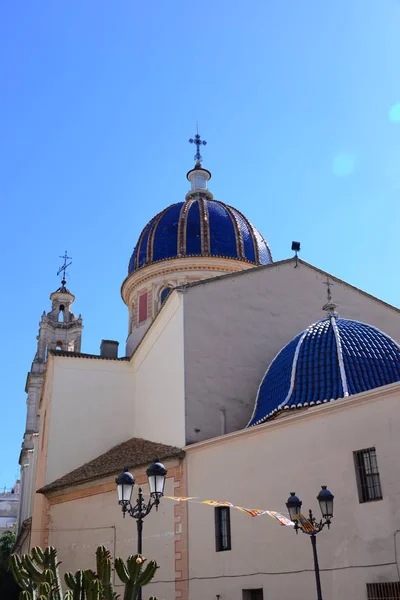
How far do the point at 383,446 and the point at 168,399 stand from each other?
7.26 meters

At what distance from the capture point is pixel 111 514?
15.8 metres

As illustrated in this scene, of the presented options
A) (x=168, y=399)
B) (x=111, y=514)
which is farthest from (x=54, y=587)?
(x=168, y=399)

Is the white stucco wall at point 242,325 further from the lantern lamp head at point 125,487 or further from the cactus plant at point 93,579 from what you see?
the cactus plant at point 93,579

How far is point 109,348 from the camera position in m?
24.1

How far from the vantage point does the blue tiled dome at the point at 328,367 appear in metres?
14.2

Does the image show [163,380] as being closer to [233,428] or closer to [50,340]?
[233,428]

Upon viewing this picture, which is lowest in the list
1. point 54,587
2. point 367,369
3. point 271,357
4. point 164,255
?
point 54,587

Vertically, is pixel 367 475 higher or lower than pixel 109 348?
lower

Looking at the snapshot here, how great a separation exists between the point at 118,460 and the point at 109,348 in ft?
23.8

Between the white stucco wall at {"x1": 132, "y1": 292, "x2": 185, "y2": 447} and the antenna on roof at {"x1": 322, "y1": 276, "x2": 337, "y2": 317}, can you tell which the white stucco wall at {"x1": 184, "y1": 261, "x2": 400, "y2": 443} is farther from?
the white stucco wall at {"x1": 132, "y1": 292, "x2": 185, "y2": 447}

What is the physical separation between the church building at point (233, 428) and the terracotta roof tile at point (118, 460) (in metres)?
0.08

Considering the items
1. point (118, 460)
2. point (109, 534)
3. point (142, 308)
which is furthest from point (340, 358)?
point (142, 308)

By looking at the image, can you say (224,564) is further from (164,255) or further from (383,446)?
(164,255)

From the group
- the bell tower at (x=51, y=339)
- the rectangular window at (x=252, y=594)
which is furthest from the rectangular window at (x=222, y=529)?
the bell tower at (x=51, y=339)
